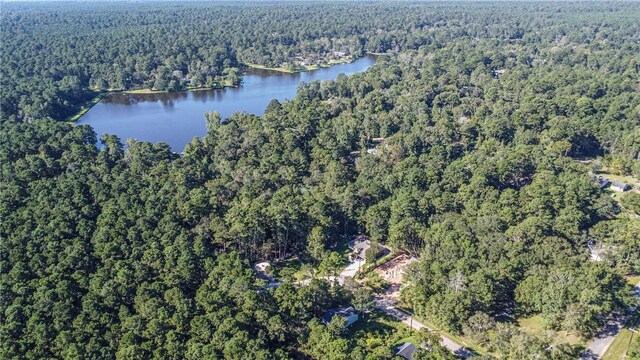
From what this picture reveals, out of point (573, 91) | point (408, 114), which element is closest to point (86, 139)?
point (408, 114)

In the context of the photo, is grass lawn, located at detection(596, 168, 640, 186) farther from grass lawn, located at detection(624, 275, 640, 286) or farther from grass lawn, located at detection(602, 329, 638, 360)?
grass lawn, located at detection(602, 329, 638, 360)

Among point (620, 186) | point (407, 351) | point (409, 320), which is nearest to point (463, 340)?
point (409, 320)

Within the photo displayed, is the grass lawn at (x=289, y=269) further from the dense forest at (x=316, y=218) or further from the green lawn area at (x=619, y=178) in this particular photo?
the green lawn area at (x=619, y=178)

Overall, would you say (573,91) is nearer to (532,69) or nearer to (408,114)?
(532,69)

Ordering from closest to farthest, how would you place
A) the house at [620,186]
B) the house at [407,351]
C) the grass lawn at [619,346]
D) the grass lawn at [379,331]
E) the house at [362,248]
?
the house at [407,351] < the grass lawn at [619,346] < the grass lawn at [379,331] < the house at [362,248] < the house at [620,186]

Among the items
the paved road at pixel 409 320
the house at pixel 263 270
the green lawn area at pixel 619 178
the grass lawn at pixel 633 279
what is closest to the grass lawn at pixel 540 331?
the paved road at pixel 409 320

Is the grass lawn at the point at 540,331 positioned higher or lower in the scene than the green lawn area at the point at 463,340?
higher
